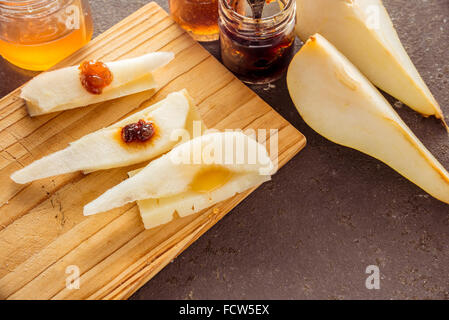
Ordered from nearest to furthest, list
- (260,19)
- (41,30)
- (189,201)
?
(189,201) < (260,19) < (41,30)

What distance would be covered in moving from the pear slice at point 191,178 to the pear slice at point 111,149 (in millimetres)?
67

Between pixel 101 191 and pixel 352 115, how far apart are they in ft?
2.16

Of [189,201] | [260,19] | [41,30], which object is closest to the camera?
[189,201]

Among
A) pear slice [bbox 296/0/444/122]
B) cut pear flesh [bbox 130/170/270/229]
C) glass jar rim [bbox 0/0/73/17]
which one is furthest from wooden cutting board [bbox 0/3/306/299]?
pear slice [bbox 296/0/444/122]

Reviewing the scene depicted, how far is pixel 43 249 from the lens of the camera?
1304 millimetres

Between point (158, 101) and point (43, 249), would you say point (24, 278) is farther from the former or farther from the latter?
point (158, 101)

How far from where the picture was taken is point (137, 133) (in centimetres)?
136

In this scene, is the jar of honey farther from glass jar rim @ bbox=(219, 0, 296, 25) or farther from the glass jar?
glass jar rim @ bbox=(219, 0, 296, 25)

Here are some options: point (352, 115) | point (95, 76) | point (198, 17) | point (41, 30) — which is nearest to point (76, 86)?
point (95, 76)

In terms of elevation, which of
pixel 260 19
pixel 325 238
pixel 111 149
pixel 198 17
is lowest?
pixel 325 238

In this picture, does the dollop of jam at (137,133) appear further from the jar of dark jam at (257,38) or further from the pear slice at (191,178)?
the jar of dark jam at (257,38)

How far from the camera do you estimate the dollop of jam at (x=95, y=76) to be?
1.45 m

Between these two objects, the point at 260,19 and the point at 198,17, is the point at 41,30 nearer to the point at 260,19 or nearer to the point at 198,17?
the point at 198,17

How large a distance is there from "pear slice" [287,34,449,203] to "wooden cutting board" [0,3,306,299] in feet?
0.29
